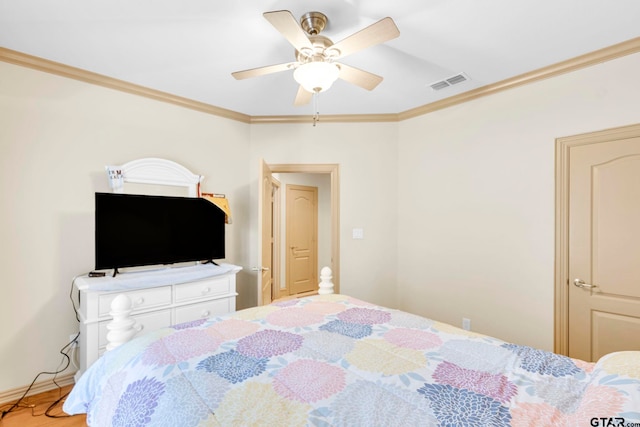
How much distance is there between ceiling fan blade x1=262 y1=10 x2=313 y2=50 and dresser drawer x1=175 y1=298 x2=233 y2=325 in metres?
2.22

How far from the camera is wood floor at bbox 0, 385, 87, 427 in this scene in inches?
82.6

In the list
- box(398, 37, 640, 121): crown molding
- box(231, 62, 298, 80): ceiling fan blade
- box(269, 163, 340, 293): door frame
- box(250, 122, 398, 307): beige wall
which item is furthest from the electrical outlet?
box(231, 62, 298, 80): ceiling fan blade

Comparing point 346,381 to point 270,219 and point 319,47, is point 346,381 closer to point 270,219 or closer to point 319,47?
point 319,47

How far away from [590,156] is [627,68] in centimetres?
61

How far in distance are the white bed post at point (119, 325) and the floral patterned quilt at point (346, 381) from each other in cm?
18

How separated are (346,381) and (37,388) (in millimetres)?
2688

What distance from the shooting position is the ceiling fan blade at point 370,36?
1582 millimetres

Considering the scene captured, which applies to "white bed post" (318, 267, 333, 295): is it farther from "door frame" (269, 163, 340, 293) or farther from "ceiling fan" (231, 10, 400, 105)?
"ceiling fan" (231, 10, 400, 105)

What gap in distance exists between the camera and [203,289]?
287 cm

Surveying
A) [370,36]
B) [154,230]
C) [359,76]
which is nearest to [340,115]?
[359,76]

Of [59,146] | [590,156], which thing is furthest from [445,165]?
[59,146]

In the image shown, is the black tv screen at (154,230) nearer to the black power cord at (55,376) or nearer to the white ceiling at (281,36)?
the black power cord at (55,376)

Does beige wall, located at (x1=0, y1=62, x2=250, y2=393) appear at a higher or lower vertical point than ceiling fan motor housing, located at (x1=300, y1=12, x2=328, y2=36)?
lower

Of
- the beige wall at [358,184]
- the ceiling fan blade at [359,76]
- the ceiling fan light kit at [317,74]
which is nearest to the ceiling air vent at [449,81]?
the beige wall at [358,184]
